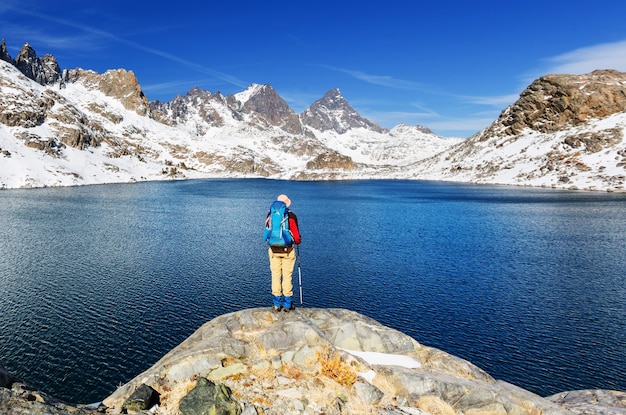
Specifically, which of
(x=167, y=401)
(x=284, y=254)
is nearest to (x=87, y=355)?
(x=167, y=401)

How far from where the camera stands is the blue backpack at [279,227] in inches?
805

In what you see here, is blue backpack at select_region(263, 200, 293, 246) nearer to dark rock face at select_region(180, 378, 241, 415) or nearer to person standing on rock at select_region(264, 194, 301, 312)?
person standing on rock at select_region(264, 194, 301, 312)

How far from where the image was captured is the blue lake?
29.2m

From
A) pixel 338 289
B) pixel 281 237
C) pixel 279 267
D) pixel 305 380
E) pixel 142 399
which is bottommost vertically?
pixel 338 289

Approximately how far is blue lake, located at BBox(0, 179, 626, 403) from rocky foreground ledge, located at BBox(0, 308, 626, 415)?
10528 millimetres

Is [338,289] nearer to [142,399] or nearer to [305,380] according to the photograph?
[305,380]

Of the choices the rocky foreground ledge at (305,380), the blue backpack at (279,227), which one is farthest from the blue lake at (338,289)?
the blue backpack at (279,227)

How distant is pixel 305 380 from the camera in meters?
16.5

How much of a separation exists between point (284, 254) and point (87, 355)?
19.4 m

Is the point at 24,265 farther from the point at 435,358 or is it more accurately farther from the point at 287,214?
the point at 435,358

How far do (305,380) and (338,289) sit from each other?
29.1 meters

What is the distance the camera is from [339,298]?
42.4m

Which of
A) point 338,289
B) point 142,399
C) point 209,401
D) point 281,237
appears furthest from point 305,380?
point 338,289

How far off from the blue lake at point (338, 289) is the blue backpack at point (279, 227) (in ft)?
51.4
